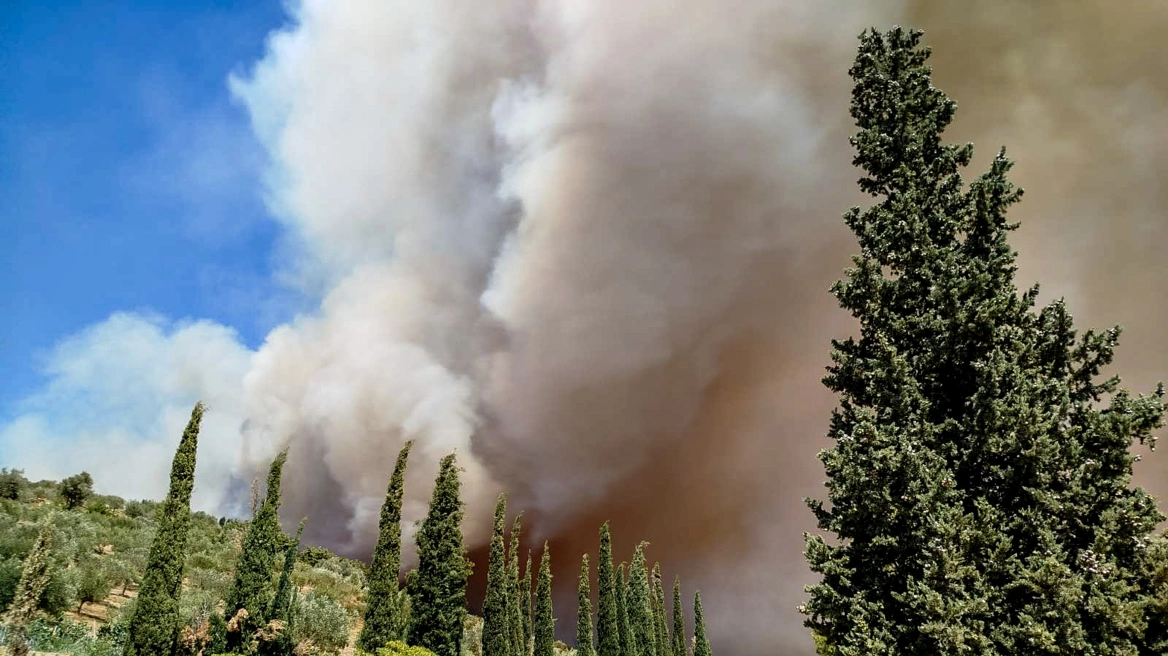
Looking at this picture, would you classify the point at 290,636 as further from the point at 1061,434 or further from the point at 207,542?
the point at 1061,434

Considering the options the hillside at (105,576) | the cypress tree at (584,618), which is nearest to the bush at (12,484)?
the hillside at (105,576)

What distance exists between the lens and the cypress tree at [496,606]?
3659cm

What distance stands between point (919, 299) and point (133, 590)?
39.4m

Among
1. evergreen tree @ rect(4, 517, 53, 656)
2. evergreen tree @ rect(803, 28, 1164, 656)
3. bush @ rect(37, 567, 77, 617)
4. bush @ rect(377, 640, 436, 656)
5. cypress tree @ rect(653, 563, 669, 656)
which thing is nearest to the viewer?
evergreen tree @ rect(803, 28, 1164, 656)

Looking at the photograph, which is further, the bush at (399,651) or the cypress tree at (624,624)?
the cypress tree at (624,624)

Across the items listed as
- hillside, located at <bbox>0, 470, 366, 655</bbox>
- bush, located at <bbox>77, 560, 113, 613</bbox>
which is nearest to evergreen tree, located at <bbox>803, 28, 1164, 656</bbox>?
hillside, located at <bbox>0, 470, 366, 655</bbox>

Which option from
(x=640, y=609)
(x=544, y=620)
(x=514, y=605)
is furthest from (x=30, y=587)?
(x=640, y=609)

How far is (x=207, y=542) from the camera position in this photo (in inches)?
1634

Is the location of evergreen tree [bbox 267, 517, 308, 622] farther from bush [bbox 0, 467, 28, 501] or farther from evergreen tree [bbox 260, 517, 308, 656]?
bush [bbox 0, 467, 28, 501]

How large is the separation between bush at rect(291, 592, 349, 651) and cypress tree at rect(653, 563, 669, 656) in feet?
131

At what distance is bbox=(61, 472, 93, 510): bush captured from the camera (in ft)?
153

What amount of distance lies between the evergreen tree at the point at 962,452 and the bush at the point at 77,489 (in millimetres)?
59392

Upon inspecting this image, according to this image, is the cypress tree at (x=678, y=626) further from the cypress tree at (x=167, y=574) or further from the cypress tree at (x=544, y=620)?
the cypress tree at (x=167, y=574)

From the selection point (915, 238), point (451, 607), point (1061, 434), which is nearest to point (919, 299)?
point (915, 238)
